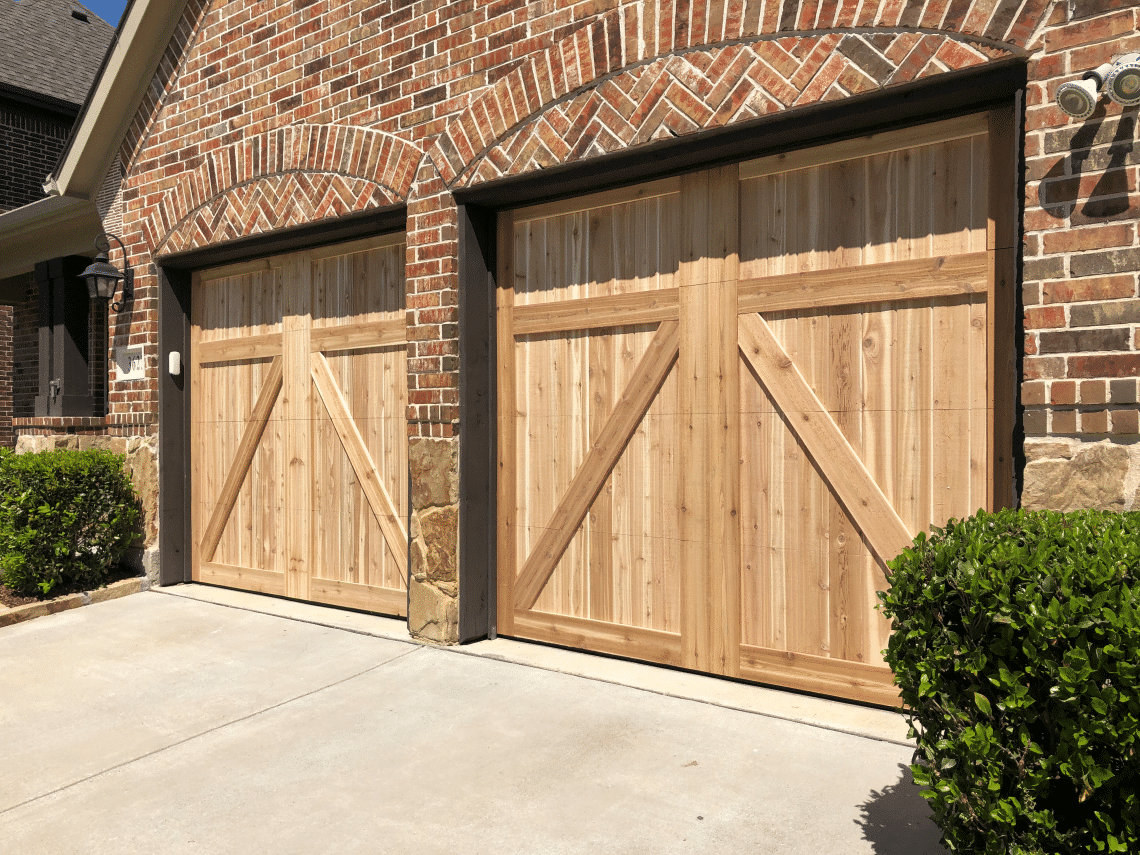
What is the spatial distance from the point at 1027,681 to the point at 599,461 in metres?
3.01

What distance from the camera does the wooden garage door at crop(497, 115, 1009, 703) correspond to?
13.0 feet

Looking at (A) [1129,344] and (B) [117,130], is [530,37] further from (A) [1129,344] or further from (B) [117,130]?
(B) [117,130]

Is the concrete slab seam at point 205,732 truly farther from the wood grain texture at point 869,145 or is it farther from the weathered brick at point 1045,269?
the weathered brick at point 1045,269

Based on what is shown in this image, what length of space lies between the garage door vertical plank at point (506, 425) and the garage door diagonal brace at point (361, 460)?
0.93 meters

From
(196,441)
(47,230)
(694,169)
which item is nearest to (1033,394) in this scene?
(694,169)

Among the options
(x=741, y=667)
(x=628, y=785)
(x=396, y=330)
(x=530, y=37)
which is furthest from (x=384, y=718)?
(x=530, y=37)

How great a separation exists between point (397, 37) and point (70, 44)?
1484 cm

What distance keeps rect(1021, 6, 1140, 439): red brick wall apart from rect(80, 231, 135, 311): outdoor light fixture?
24.1ft

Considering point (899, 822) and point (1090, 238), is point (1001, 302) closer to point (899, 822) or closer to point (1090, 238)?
point (1090, 238)

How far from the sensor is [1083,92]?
10.4 ft

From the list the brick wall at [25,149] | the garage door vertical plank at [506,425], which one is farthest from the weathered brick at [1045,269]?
the brick wall at [25,149]

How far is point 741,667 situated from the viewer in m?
4.54

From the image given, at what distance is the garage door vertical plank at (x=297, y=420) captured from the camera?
6660 mm

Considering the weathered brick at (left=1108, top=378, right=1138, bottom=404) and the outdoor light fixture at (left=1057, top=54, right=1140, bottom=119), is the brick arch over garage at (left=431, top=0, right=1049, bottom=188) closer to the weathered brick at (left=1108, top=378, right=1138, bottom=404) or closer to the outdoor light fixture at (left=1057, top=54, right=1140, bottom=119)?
the outdoor light fixture at (left=1057, top=54, right=1140, bottom=119)
